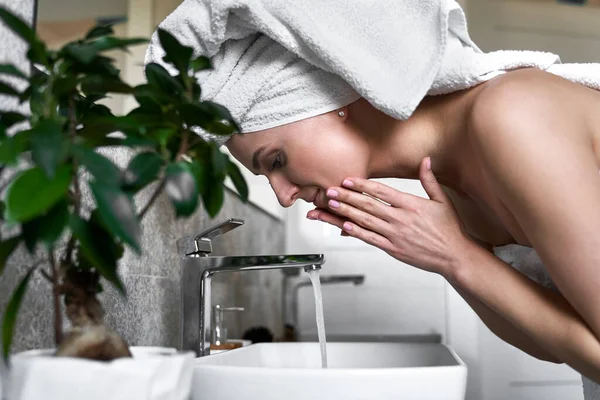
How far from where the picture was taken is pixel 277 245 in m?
2.37

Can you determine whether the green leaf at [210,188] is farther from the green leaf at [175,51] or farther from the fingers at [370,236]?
the fingers at [370,236]

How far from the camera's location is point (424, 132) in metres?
1.05

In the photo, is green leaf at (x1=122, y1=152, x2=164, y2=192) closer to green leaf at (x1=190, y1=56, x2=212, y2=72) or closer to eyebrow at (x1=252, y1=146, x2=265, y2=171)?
green leaf at (x1=190, y1=56, x2=212, y2=72)

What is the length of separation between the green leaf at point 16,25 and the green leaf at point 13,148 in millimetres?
77

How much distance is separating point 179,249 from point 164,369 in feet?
2.34

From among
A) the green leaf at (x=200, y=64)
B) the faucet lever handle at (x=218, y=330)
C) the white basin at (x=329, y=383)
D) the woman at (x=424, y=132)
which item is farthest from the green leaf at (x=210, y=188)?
the faucet lever handle at (x=218, y=330)

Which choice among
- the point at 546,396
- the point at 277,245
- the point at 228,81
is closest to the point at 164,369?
the point at 228,81

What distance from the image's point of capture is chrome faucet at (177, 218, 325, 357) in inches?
40.6

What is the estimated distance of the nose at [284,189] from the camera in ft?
3.48

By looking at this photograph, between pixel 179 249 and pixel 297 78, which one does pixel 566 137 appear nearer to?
pixel 297 78

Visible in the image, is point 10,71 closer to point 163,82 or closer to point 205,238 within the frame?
point 163,82

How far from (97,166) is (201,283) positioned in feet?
2.18

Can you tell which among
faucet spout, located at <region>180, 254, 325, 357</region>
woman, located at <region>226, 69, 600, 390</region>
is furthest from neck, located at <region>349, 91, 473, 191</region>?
faucet spout, located at <region>180, 254, 325, 357</region>

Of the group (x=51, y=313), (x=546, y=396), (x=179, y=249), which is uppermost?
(x=179, y=249)
